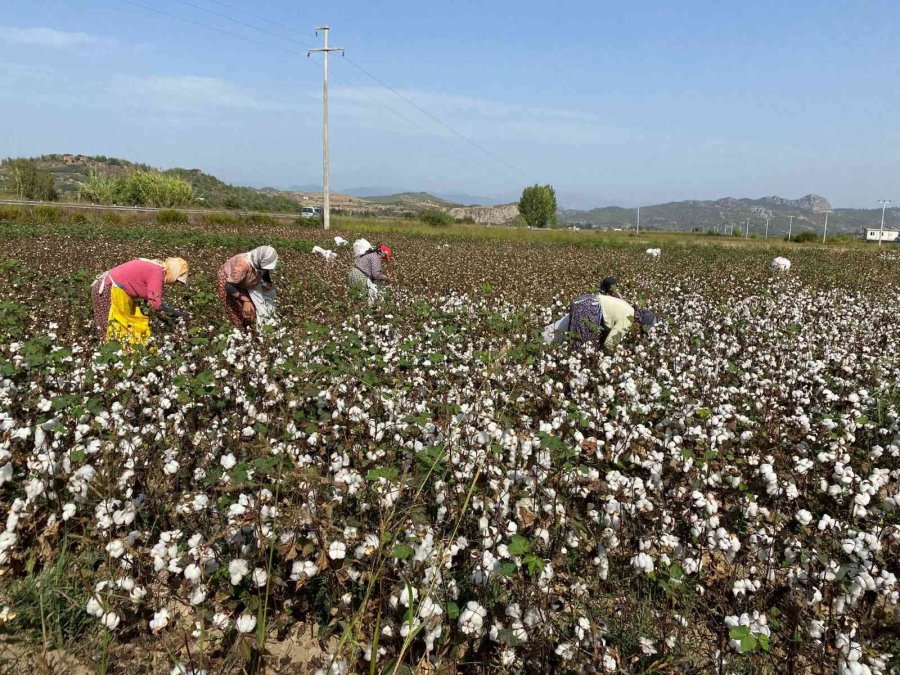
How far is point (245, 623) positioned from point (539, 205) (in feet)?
366

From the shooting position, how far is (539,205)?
109062 mm

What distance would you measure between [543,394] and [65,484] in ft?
10.0

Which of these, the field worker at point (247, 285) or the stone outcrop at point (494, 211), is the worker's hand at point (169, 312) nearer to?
the field worker at point (247, 285)

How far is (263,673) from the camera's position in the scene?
2242 mm

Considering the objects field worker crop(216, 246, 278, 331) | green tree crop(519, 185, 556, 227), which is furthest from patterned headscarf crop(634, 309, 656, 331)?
green tree crop(519, 185, 556, 227)

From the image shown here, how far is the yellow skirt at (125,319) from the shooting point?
5837 mm

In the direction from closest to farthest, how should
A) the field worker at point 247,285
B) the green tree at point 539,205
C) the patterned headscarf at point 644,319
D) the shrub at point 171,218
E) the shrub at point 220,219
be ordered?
the patterned headscarf at point 644,319
the field worker at point 247,285
the shrub at point 171,218
the shrub at point 220,219
the green tree at point 539,205

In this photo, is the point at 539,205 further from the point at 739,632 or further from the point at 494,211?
the point at 739,632

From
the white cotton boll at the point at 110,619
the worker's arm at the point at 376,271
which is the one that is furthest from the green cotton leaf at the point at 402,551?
the worker's arm at the point at 376,271

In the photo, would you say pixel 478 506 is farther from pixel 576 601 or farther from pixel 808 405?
pixel 808 405

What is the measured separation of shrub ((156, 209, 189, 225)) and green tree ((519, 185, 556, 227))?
8568cm

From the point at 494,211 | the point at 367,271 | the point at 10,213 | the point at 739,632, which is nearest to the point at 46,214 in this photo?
the point at 10,213

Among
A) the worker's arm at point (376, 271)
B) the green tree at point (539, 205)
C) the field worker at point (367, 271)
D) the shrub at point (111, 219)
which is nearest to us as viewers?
the field worker at point (367, 271)

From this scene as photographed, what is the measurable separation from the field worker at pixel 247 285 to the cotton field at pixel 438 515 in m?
1.70
